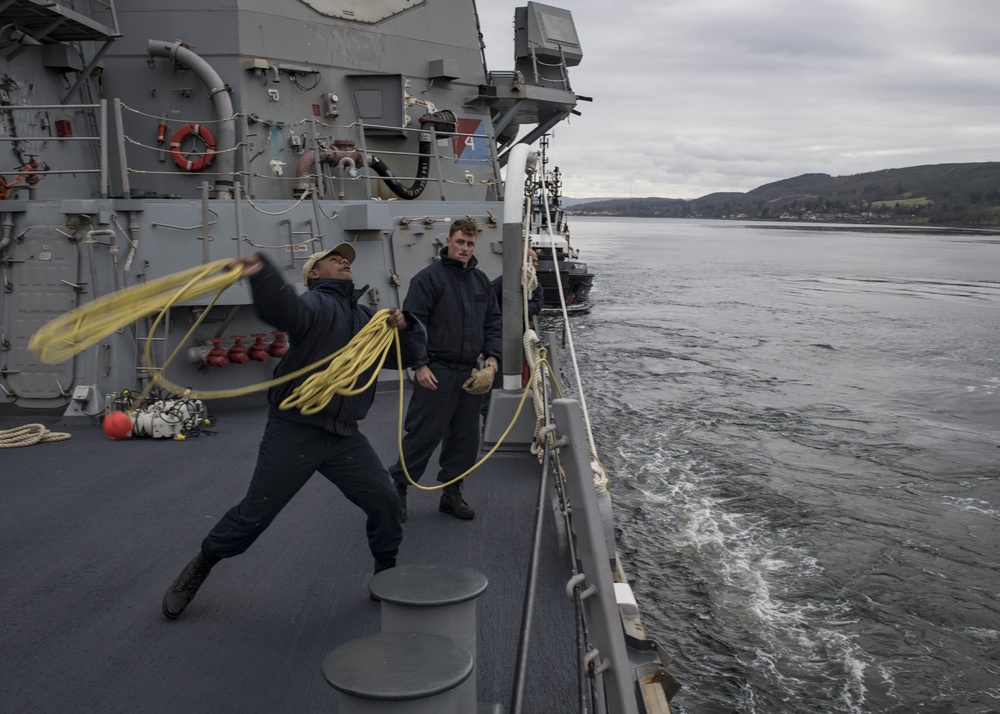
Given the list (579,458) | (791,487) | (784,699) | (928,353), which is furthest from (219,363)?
(928,353)

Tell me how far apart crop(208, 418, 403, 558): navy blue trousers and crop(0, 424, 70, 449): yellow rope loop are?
147 inches

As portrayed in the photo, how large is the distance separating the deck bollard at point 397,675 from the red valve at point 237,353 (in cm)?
561

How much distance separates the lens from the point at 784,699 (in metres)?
5.49

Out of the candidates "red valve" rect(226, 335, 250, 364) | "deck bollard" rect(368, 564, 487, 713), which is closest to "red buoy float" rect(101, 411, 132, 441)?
"red valve" rect(226, 335, 250, 364)

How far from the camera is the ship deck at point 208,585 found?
323 centimetres

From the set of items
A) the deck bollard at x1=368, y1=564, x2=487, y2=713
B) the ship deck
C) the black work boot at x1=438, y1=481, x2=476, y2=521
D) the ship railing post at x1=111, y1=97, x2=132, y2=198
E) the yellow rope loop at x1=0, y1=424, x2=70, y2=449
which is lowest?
the ship deck

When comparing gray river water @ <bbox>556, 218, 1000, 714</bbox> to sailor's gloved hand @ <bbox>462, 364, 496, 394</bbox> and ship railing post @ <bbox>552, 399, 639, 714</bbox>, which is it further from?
ship railing post @ <bbox>552, 399, 639, 714</bbox>

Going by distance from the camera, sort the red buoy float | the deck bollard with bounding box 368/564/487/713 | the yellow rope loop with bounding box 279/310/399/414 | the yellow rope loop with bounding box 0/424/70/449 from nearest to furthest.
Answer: the deck bollard with bounding box 368/564/487/713, the yellow rope loop with bounding box 279/310/399/414, the yellow rope loop with bounding box 0/424/70/449, the red buoy float

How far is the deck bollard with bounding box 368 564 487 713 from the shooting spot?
8.57 ft

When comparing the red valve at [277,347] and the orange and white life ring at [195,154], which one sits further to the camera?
the orange and white life ring at [195,154]

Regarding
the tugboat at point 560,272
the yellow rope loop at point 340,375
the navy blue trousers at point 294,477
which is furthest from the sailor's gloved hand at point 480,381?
the tugboat at point 560,272

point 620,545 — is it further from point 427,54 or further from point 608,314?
point 608,314

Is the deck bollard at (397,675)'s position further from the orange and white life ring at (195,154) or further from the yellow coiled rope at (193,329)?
the orange and white life ring at (195,154)

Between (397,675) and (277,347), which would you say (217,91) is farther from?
(397,675)
